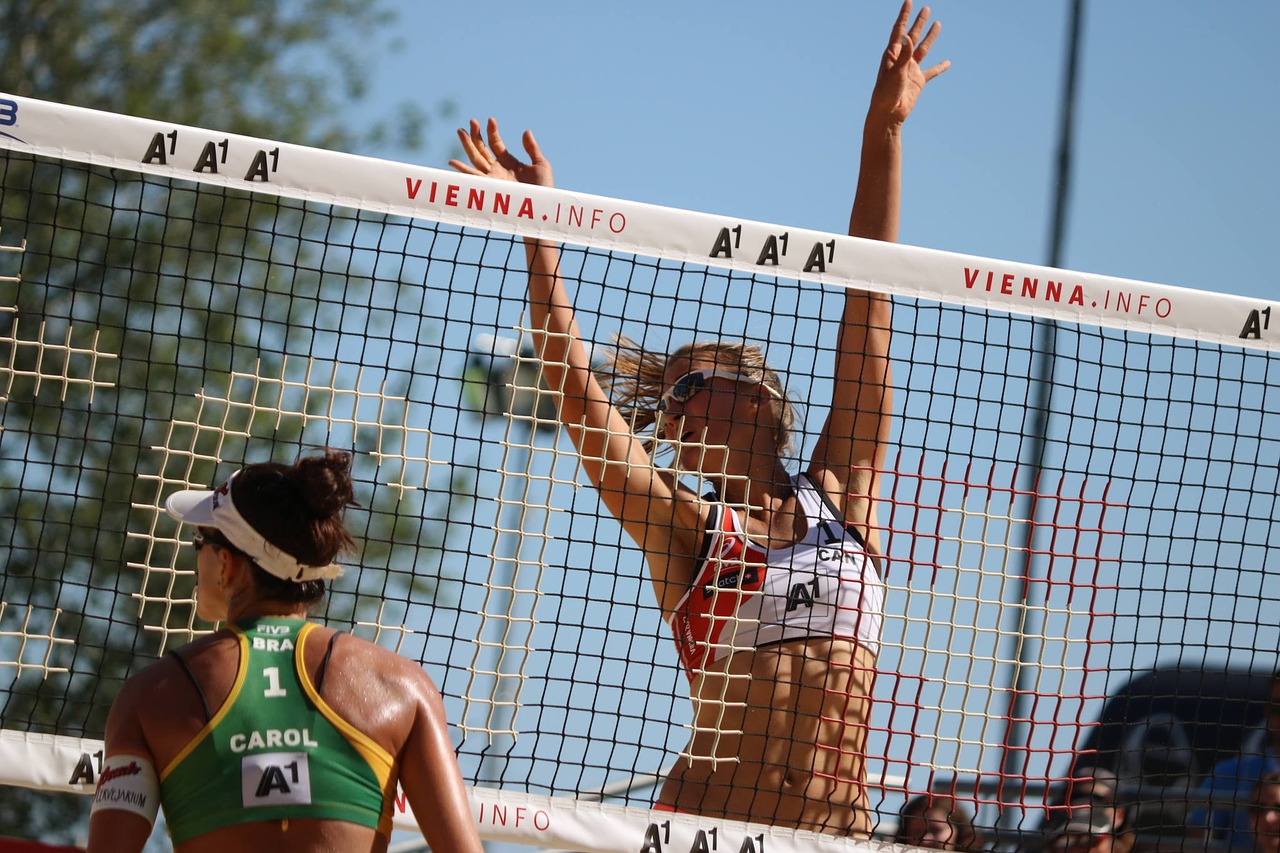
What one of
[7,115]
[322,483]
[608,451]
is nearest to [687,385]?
[608,451]

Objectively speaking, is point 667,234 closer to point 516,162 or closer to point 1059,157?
point 516,162

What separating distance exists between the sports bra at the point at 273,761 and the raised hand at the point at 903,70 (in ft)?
10.4

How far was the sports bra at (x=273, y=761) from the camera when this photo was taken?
289cm

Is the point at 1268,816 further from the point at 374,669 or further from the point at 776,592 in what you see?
the point at 374,669

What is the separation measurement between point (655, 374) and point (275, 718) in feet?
8.69

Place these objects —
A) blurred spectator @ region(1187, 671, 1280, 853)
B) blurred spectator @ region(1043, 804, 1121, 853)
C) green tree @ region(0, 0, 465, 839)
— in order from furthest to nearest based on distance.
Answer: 1. green tree @ region(0, 0, 465, 839)
2. blurred spectator @ region(1043, 804, 1121, 853)
3. blurred spectator @ region(1187, 671, 1280, 853)

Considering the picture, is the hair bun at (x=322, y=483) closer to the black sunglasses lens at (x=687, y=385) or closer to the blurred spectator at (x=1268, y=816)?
the black sunglasses lens at (x=687, y=385)

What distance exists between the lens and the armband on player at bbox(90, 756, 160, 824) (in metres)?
2.87

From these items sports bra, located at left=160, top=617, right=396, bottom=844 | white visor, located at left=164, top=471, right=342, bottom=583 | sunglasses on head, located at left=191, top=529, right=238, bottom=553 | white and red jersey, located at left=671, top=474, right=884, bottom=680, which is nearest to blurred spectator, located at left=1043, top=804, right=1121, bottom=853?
white and red jersey, located at left=671, top=474, right=884, bottom=680

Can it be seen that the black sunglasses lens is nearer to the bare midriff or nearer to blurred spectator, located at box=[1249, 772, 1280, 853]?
the bare midriff

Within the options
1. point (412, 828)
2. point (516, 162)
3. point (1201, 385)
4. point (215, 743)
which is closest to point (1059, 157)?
point (1201, 385)

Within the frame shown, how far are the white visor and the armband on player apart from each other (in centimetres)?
49

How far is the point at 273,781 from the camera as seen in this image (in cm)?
289

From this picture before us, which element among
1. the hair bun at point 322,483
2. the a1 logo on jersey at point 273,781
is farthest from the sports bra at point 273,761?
the hair bun at point 322,483
